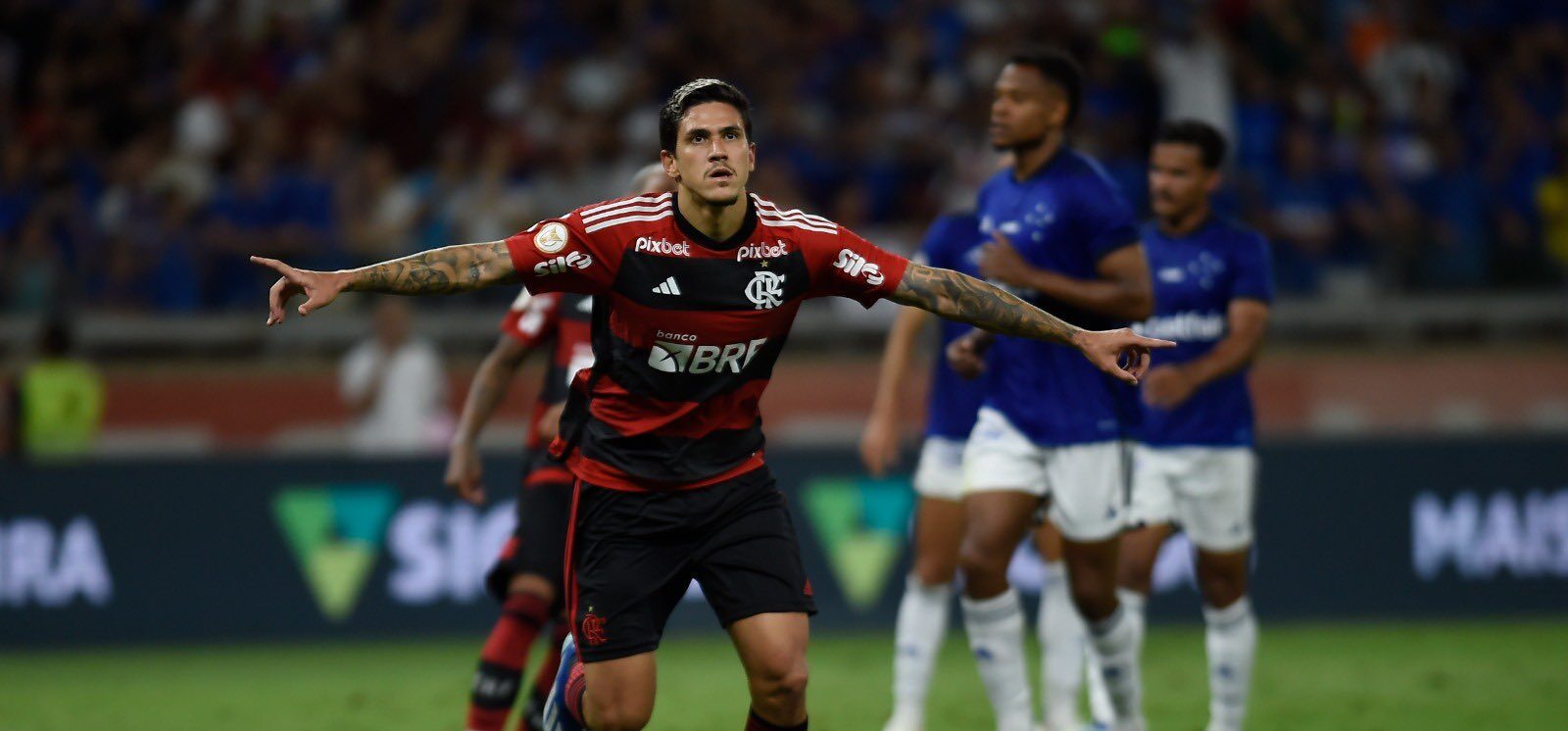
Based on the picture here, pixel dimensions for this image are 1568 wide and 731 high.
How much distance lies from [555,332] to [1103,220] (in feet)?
7.31

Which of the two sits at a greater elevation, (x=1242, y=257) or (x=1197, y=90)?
(x=1197, y=90)

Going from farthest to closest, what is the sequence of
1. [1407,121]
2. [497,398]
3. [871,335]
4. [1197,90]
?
[1407,121], [1197,90], [871,335], [497,398]

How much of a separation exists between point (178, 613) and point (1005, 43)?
9130mm

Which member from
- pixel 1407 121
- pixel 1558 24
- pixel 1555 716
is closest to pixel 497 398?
pixel 1555 716

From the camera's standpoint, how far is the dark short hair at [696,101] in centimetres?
575

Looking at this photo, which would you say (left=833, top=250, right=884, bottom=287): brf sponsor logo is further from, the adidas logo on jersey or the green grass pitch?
the green grass pitch

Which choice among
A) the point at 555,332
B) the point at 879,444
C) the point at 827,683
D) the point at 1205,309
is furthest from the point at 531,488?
the point at 827,683

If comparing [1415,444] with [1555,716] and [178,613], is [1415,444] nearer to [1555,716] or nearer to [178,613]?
[1555,716]

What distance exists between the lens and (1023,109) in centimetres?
742

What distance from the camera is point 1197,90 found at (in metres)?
16.8

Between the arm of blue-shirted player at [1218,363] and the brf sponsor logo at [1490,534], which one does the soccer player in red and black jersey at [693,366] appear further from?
the brf sponsor logo at [1490,534]

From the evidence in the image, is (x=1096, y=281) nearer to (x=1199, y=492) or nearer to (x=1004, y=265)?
(x=1004, y=265)

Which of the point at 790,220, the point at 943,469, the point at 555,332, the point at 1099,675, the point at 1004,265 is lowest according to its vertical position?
the point at 1099,675

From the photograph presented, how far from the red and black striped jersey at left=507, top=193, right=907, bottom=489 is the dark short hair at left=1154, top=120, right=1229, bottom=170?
2.95 meters
